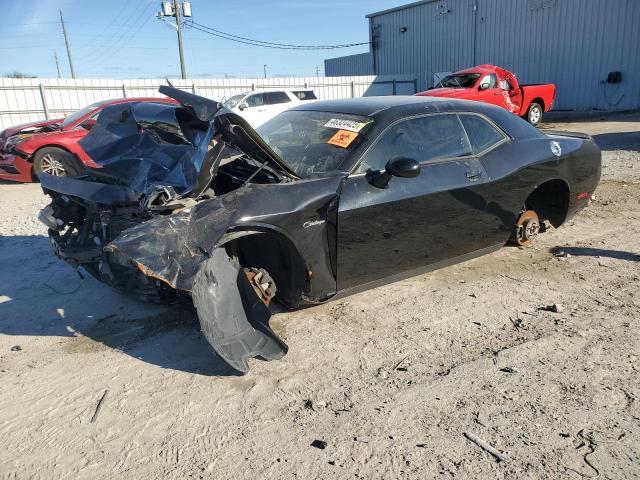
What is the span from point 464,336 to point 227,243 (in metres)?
1.76

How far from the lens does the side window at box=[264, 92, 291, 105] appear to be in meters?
14.6

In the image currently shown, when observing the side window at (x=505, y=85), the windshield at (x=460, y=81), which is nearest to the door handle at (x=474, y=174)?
the windshield at (x=460, y=81)

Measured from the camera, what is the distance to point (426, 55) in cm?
2873

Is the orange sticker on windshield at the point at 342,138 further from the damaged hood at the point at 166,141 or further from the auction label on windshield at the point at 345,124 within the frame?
the damaged hood at the point at 166,141

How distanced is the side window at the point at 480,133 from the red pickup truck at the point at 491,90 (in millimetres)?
10133

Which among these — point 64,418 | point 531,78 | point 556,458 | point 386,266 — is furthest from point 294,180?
point 531,78

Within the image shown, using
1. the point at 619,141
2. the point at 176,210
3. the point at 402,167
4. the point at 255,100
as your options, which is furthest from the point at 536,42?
the point at 176,210

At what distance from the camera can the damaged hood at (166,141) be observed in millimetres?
3342

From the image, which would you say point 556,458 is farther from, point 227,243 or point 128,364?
point 128,364

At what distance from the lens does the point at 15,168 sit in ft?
31.3

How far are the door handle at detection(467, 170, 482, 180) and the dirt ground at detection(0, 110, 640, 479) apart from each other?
957 millimetres

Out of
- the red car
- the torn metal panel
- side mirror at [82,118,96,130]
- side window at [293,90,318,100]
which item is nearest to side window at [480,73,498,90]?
side window at [293,90,318,100]

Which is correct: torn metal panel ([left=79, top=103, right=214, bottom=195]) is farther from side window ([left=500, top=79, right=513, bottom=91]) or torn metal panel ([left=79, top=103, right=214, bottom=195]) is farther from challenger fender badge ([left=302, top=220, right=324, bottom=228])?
side window ([left=500, top=79, right=513, bottom=91])

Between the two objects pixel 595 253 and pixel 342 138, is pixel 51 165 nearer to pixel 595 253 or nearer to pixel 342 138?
pixel 342 138
